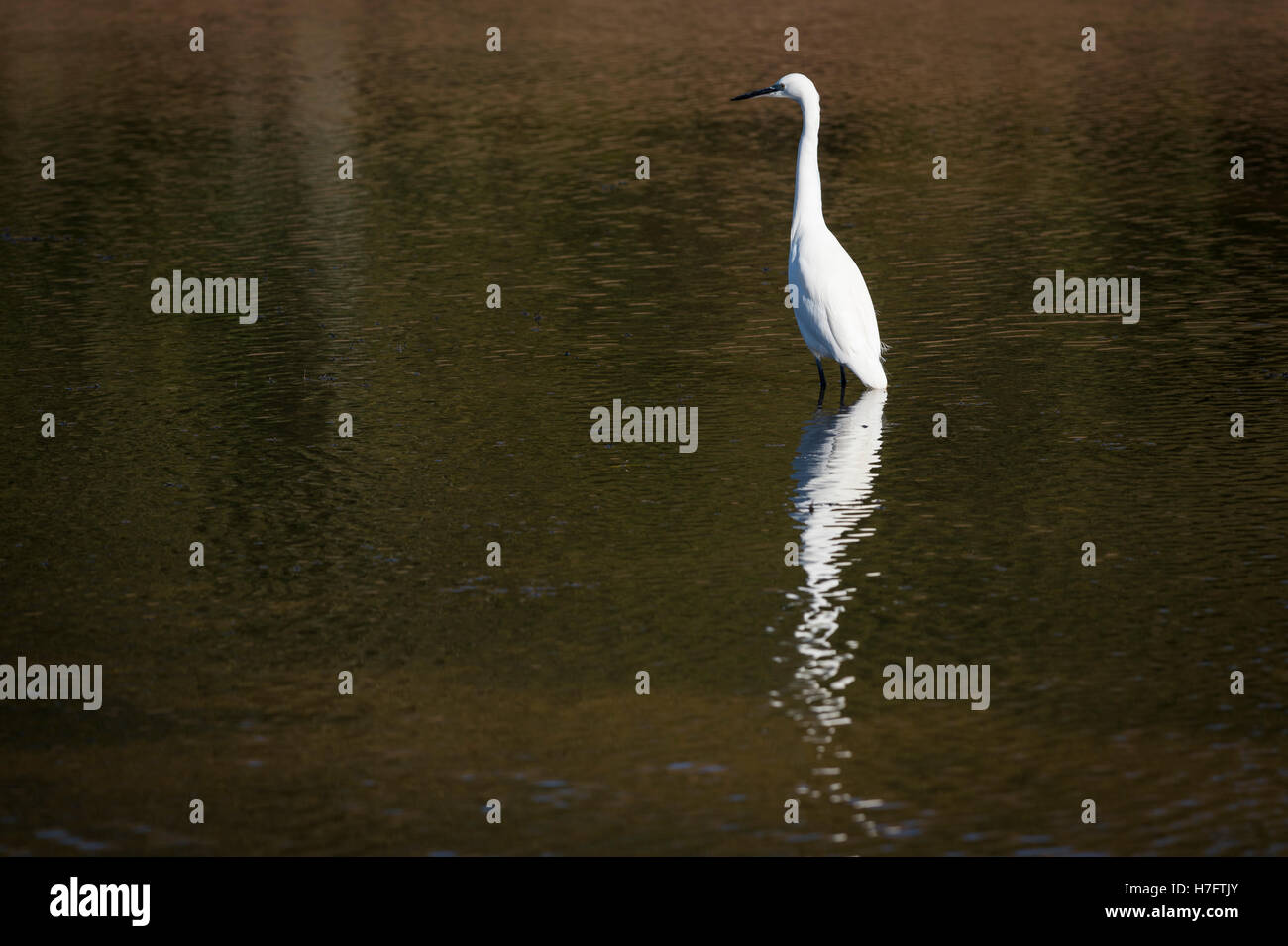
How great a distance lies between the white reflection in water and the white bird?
1.25ft

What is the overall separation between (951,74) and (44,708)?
2460cm

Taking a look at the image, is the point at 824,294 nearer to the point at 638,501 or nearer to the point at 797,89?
the point at 797,89

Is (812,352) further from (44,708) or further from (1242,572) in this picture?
(44,708)

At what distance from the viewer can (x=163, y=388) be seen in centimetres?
1460

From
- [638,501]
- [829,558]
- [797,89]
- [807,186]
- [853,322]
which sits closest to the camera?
[829,558]

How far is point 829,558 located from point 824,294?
3773mm

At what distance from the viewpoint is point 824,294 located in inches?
541

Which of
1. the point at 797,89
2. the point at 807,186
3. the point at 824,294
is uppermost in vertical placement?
the point at 797,89

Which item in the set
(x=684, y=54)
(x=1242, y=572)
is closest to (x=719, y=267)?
(x=1242, y=572)

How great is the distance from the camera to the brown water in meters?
7.77

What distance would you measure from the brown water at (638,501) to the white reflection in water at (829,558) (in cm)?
3

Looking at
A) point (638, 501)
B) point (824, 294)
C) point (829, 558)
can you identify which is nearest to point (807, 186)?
point (824, 294)

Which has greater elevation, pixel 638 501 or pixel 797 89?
pixel 797 89
